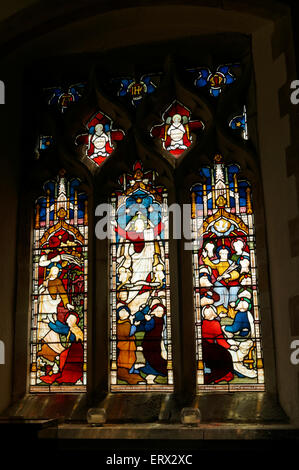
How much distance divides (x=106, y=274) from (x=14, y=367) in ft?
3.11

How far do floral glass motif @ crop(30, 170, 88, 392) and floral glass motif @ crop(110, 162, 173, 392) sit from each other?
0.80 feet

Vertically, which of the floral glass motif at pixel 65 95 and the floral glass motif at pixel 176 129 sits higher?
the floral glass motif at pixel 65 95

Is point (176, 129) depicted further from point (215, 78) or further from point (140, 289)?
point (140, 289)

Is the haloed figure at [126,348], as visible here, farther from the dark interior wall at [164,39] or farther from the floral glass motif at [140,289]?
the dark interior wall at [164,39]

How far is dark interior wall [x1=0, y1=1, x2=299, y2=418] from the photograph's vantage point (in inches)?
150

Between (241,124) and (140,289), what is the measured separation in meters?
1.53

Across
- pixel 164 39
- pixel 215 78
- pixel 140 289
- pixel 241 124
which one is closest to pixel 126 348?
pixel 140 289

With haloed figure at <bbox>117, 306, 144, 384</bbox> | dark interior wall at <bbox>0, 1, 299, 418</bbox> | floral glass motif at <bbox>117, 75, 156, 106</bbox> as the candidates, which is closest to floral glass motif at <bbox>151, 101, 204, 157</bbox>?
floral glass motif at <bbox>117, 75, 156, 106</bbox>

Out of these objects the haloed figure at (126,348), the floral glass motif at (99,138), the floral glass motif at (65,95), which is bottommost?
the haloed figure at (126,348)

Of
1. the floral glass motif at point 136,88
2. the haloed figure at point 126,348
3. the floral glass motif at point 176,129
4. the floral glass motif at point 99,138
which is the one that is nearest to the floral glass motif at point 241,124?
the floral glass motif at point 176,129

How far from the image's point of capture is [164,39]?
15.5 ft

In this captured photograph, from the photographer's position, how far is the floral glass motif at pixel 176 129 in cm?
463

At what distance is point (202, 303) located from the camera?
13.7 ft

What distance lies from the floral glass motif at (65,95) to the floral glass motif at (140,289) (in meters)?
0.88
